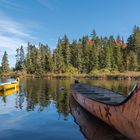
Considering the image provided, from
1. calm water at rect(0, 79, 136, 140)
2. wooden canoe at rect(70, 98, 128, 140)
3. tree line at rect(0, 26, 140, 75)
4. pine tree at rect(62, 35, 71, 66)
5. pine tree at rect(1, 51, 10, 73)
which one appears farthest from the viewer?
pine tree at rect(1, 51, 10, 73)

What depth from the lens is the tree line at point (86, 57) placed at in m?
113

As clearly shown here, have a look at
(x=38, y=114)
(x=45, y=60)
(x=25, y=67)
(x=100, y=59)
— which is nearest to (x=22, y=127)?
(x=38, y=114)

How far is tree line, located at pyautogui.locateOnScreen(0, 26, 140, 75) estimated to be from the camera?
11325 cm

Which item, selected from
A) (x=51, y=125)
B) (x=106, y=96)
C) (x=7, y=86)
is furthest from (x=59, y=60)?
(x=51, y=125)

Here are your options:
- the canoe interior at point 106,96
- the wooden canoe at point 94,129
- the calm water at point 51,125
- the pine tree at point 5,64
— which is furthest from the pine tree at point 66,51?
the wooden canoe at point 94,129

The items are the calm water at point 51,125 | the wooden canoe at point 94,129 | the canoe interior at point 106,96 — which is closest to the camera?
the wooden canoe at point 94,129

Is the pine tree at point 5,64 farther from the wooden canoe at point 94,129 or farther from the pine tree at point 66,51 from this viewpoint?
the wooden canoe at point 94,129

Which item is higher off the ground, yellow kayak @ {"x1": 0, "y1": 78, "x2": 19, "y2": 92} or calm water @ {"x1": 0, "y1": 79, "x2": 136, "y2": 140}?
yellow kayak @ {"x1": 0, "y1": 78, "x2": 19, "y2": 92}

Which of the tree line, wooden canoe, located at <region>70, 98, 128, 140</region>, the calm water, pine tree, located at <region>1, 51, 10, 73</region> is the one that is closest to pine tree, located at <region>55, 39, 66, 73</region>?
the tree line

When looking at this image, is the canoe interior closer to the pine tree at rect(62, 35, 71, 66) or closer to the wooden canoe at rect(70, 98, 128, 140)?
the wooden canoe at rect(70, 98, 128, 140)

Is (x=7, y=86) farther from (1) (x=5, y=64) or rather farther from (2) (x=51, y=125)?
(1) (x=5, y=64)

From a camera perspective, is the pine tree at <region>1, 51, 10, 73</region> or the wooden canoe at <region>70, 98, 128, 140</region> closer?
the wooden canoe at <region>70, 98, 128, 140</region>

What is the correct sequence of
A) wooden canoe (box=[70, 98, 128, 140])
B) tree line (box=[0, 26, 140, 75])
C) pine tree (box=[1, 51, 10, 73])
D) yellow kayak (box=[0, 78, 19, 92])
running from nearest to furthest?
wooden canoe (box=[70, 98, 128, 140]) < yellow kayak (box=[0, 78, 19, 92]) < tree line (box=[0, 26, 140, 75]) < pine tree (box=[1, 51, 10, 73])

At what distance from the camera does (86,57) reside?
117562mm
